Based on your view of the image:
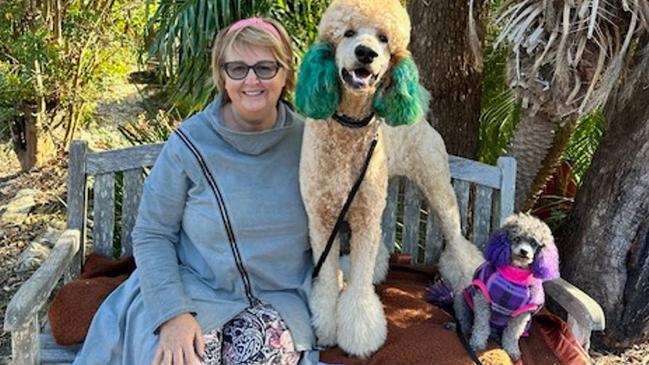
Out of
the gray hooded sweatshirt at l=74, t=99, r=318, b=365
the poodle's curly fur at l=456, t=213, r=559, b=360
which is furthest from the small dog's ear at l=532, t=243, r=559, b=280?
the gray hooded sweatshirt at l=74, t=99, r=318, b=365

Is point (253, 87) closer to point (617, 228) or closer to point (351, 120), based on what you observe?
point (351, 120)

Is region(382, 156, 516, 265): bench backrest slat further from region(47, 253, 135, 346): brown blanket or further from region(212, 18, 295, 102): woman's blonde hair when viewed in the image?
region(47, 253, 135, 346): brown blanket

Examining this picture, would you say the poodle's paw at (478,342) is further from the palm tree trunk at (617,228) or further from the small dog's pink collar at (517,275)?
the palm tree trunk at (617,228)

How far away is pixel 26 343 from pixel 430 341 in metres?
1.26

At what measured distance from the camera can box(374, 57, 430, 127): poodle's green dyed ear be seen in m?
1.88

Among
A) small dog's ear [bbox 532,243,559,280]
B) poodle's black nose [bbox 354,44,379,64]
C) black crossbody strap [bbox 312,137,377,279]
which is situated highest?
poodle's black nose [bbox 354,44,379,64]

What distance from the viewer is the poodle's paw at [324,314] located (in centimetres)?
225

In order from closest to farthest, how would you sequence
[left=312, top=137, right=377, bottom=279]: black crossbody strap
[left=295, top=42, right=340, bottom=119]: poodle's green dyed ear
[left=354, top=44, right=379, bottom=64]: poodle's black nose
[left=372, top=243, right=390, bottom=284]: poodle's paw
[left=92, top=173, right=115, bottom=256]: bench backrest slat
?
[left=354, top=44, right=379, bottom=64]: poodle's black nose → [left=295, top=42, right=340, bottom=119]: poodle's green dyed ear → [left=312, top=137, right=377, bottom=279]: black crossbody strap → [left=372, top=243, right=390, bottom=284]: poodle's paw → [left=92, top=173, right=115, bottom=256]: bench backrest slat

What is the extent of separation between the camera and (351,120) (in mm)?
1995

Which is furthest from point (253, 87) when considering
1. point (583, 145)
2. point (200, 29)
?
point (583, 145)

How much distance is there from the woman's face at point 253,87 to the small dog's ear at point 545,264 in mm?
970

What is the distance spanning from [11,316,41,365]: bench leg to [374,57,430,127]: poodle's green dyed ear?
4.02ft

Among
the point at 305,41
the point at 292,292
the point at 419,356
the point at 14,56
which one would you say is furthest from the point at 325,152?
the point at 14,56

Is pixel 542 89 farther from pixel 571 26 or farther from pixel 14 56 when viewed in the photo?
pixel 14 56
